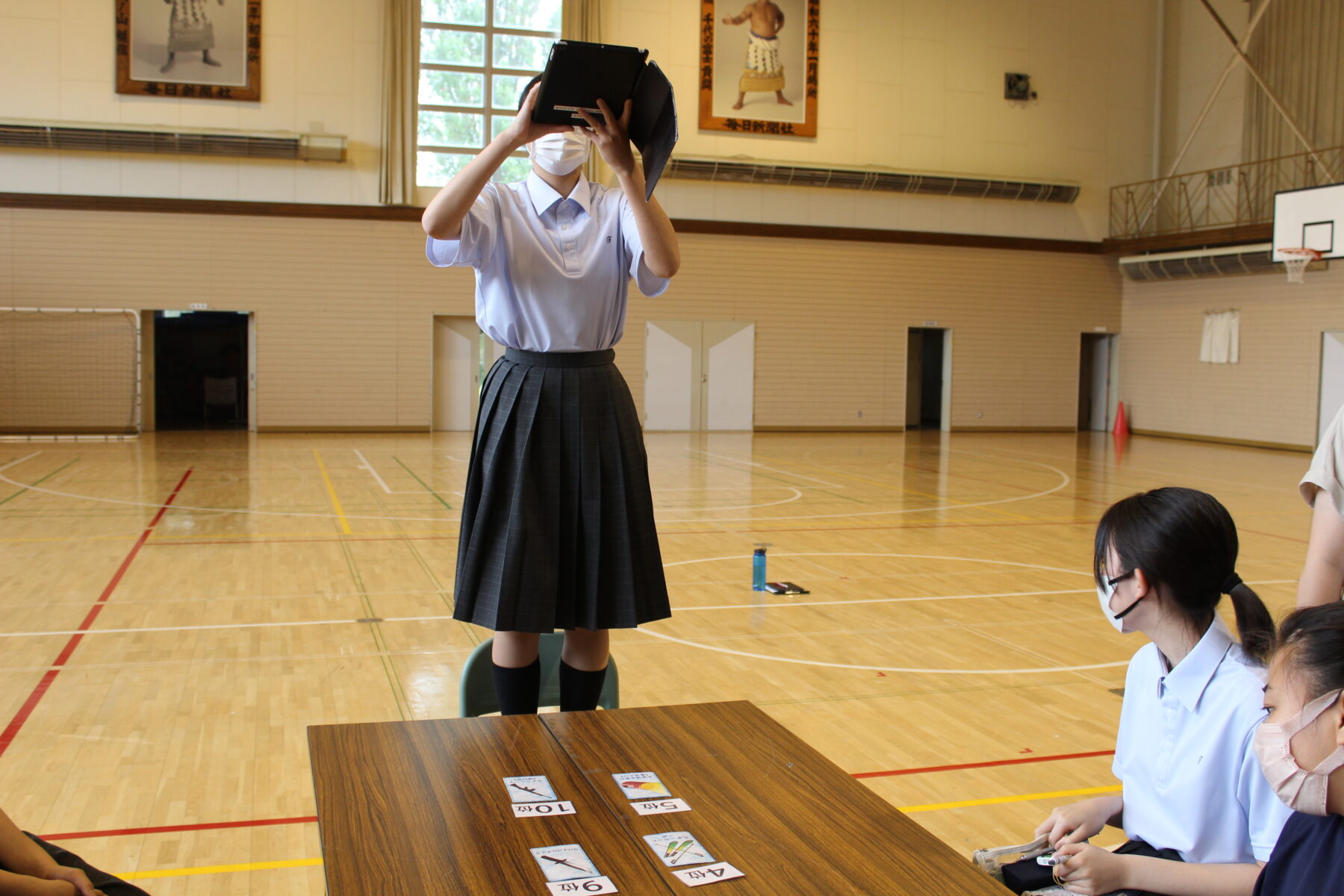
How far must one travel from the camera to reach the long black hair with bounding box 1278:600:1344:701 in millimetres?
1273

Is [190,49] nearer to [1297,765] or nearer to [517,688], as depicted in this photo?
[517,688]

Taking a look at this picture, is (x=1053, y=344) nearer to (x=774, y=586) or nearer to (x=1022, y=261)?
(x=1022, y=261)

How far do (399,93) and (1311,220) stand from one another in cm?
1339

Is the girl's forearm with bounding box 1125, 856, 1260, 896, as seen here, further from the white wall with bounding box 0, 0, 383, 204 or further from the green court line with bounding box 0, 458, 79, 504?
the white wall with bounding box 0, 0, 383, 204

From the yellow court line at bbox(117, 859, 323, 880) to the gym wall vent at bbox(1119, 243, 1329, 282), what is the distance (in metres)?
18.0

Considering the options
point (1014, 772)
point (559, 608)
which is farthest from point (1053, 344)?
point (559, 608)

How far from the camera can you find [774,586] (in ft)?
21.6

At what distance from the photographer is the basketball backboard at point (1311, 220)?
14.7 metres

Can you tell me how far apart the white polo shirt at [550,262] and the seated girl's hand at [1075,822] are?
1369 mm

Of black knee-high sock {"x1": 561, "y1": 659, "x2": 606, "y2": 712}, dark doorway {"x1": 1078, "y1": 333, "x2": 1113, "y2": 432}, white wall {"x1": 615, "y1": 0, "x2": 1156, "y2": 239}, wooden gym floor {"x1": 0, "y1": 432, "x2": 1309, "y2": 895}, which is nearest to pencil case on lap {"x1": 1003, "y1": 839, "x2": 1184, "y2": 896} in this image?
→ black knee-high sock {"x1": 561, "y1": 659, "x2": 606, "y2": 712}

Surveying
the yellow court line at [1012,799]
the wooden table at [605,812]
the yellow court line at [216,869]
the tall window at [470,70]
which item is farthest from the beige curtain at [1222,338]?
the wooden table at [605,812]

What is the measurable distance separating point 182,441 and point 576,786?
613 inches

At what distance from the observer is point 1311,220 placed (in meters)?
15.2

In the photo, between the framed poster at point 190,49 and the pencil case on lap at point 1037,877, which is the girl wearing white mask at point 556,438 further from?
the framed poster at point 190,49
